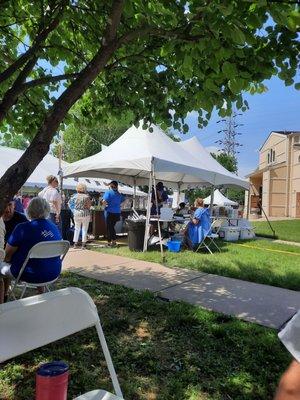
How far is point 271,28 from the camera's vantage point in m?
3.36

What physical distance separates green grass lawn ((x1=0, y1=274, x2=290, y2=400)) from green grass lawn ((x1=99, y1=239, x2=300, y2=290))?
2.63 meters

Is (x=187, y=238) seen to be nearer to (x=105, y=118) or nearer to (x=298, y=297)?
(x=298, y=297)

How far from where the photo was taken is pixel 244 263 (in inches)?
347

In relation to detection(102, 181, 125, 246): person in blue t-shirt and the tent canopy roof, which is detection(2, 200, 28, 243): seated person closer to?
the tent canopy roof

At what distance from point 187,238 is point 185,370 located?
7.02m

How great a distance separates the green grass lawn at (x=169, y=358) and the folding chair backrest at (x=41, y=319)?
1.18 metres

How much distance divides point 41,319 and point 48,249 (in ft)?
7.11

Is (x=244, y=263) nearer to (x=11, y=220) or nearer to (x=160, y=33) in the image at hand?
(x=11, y=220)

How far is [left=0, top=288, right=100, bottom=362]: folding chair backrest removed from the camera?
1961mm

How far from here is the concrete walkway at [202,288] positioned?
5.40 metres

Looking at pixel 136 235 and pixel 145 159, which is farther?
pixel 136 235

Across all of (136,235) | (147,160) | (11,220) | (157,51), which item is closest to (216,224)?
(136,235)

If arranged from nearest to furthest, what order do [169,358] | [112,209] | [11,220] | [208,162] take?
[169,358]
[11,220]
[112,209]
[208,162]

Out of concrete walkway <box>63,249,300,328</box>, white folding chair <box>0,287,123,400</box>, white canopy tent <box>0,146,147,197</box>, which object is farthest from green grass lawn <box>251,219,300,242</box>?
white folding chair <box>0,287,123,400</box>
